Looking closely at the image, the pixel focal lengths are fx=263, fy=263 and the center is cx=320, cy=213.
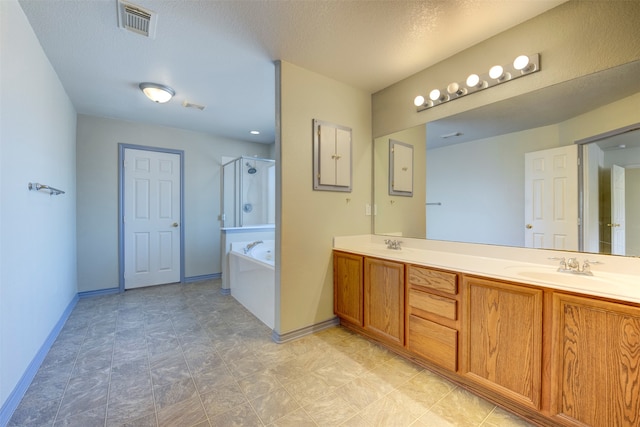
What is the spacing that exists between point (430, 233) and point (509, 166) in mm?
771

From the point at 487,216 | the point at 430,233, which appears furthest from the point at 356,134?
the point at 487,216

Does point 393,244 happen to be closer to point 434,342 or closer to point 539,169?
point 434,342

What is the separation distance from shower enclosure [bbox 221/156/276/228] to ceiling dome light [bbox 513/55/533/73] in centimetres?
322

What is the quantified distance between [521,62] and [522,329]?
164 cm

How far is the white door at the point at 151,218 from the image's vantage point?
3695mm

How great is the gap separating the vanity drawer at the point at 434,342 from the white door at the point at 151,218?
3.58 metres

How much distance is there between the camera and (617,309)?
1.09 meters

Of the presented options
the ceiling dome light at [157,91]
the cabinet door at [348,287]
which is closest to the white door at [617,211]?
the cabinet door at [348,287]

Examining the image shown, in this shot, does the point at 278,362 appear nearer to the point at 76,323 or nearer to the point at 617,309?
the point at 617,309

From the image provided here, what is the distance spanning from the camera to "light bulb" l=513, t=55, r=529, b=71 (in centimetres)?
170

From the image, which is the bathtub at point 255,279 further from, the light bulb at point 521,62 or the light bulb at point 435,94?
the light bulb at point 521,62

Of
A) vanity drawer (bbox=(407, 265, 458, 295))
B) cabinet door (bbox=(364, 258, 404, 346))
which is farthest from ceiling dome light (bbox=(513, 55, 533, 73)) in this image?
cabinet door (bbox=(364, 258, 404, 346))

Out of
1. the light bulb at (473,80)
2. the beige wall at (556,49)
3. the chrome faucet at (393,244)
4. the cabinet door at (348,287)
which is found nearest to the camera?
the beige wall at (556,49)

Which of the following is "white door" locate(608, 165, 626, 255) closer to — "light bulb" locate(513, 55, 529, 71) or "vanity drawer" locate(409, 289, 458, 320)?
"light bulb" locate(513, 55, 529, 71)
